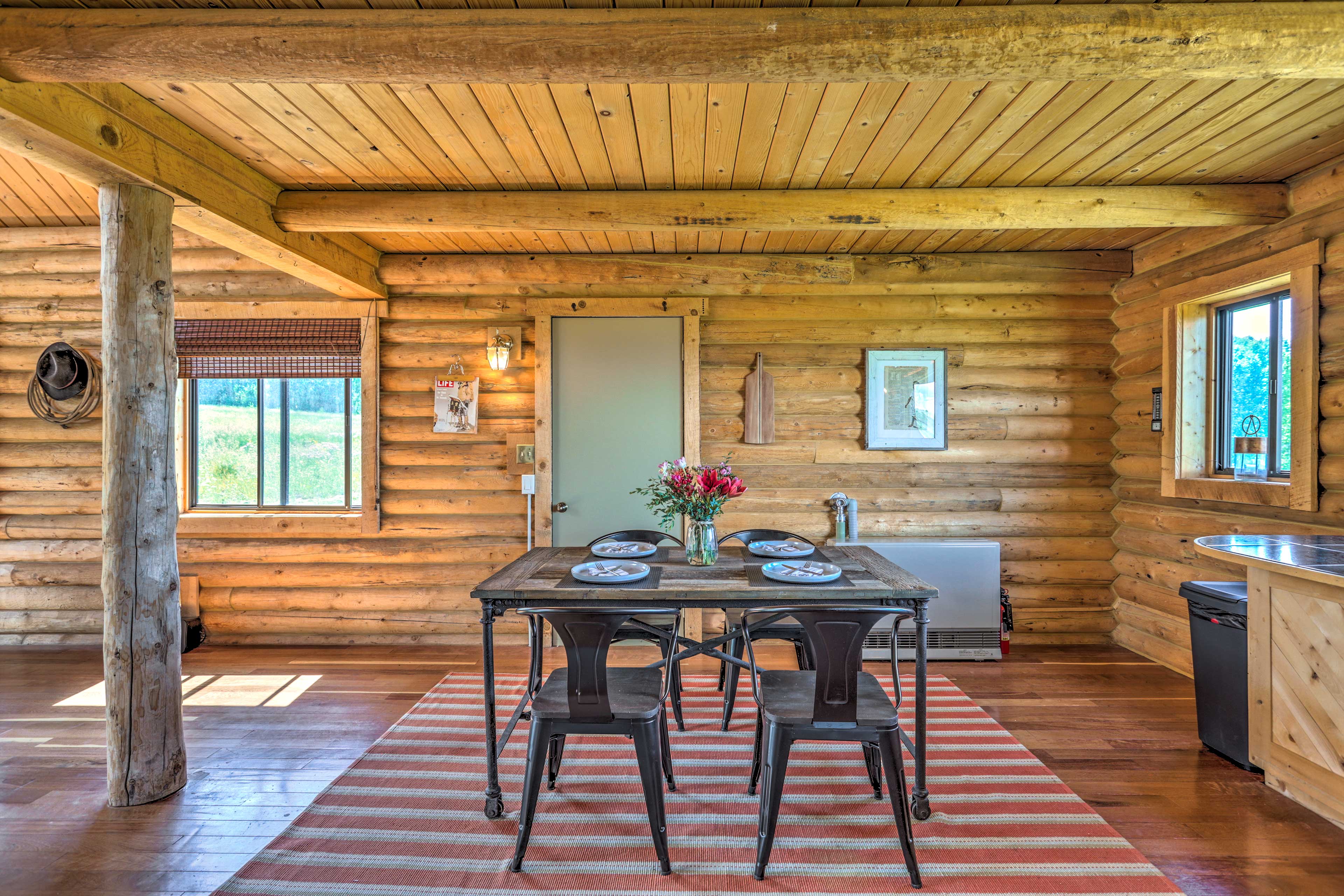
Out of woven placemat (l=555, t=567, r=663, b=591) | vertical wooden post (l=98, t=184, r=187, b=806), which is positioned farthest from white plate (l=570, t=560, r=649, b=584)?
vertical wooden post (l=98, t=184, r=187, b=806)

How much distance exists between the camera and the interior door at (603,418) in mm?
5191

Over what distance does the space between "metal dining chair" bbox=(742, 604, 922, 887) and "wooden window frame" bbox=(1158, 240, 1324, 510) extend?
268 cm

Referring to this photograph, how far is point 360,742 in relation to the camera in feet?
11.5

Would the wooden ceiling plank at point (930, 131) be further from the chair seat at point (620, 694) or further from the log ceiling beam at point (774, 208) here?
the chair seat at point (620, 694)

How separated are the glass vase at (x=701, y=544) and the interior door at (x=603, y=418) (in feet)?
6.16

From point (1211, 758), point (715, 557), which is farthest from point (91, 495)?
point (1211, 758)

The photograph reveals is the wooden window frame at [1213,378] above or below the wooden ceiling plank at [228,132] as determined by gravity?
below

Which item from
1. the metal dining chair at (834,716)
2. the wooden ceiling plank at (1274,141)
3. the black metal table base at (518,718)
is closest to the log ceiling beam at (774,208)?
the wooden ceiling plank at (1274,141)

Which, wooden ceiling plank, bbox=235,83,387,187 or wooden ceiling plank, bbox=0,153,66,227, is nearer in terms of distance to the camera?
wooden ceiling plank, bbox=235,83,387,187

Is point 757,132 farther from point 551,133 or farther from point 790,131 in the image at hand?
point 551,133

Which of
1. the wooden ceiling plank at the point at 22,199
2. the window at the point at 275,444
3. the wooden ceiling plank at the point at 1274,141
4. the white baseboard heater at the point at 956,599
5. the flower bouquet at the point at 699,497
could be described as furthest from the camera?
the window at the point at 275,444

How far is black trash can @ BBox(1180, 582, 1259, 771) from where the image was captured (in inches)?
126

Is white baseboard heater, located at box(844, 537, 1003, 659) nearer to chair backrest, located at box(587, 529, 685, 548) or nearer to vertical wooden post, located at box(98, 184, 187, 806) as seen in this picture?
chair backrest, located at box(587, 529, 685, 548)

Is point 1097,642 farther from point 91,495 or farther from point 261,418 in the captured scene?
point 91,495
